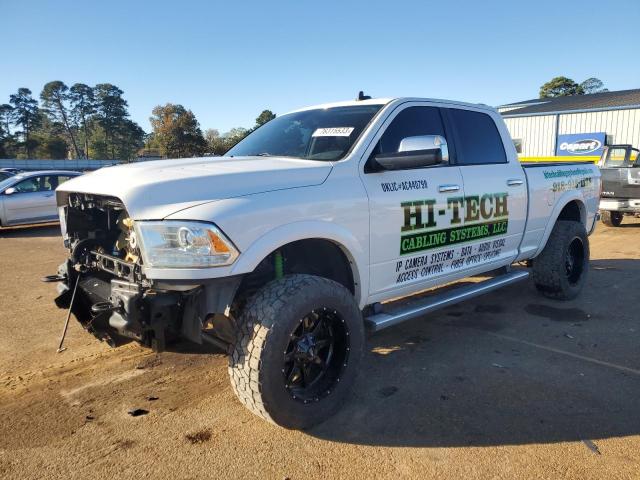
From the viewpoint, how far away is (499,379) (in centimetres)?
355

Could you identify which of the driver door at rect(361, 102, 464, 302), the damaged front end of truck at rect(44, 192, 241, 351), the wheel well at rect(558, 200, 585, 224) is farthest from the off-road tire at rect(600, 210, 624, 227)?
the damaged front end of truck at rect(44, 192, 241, 351)

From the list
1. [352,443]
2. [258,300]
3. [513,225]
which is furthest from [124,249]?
[513,225]

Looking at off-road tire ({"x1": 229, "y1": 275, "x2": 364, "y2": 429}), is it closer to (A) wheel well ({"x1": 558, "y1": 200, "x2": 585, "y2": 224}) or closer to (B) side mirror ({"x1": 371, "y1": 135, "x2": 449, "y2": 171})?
(B) side mirror ({"x1": 371, "y1": 135, "x2": 449, "y2": 171})

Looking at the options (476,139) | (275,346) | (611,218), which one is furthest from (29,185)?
(611,218)

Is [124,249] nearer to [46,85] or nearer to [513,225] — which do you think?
[513,225]

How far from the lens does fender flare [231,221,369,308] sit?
2.65m

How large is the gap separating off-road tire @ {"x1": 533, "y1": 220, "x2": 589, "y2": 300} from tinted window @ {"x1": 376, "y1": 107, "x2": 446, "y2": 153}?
2219mm

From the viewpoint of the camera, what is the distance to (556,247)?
5.35 meters

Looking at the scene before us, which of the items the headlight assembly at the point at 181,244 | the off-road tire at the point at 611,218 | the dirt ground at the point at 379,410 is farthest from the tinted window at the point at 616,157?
the headlight assembly at the point at 181,244

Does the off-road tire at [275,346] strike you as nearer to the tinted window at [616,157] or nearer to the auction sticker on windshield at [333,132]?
the auction sticker on windshield at [333,132]

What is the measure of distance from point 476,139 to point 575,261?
7.85ft

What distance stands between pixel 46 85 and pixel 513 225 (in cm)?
9704

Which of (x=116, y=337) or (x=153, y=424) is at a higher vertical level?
(x=116, y=337)

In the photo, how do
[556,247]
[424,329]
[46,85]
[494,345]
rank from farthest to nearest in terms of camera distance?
[46,85] < [556,247] < [424,329] < [494,345]
